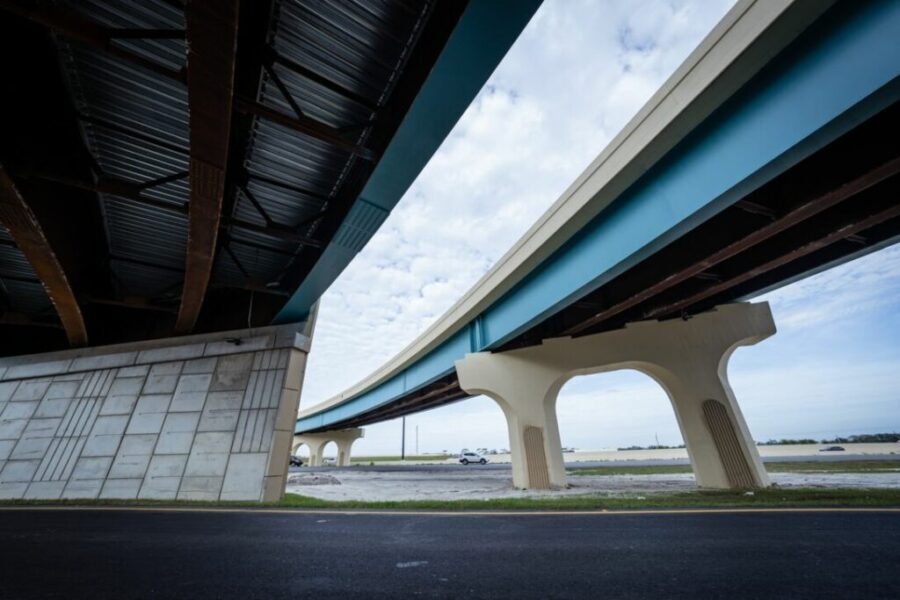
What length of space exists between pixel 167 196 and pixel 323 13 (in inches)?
212

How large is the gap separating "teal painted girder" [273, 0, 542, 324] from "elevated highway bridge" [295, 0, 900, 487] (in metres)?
3.15

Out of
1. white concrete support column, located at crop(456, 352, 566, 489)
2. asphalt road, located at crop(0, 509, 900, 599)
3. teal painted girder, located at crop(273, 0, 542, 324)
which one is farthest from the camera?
white concrete support column, located at crop(456, 352, 566, 489)

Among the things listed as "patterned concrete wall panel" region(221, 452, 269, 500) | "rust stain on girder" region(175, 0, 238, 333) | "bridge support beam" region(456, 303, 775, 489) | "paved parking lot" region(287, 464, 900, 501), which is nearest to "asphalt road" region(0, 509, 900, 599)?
"patterned concrete wall panel" region(221, 452, 269, 500)

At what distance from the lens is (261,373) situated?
11.2 m

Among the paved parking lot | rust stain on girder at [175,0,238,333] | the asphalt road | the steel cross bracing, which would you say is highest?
the steel cross bracing

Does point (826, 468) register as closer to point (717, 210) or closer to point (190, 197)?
point (717, 210)

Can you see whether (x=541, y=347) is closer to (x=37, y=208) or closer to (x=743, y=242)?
(x=743, y=242)

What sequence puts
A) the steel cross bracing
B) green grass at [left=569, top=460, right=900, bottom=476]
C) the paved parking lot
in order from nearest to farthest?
the steel cross bracing < the paved parking lot < green grass at [left=569, top=460, right=900, bottom=476]

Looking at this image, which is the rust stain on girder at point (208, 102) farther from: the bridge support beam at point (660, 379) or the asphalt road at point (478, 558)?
the bridge support beam at point (660, 379)

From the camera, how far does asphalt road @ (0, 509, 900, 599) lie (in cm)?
273

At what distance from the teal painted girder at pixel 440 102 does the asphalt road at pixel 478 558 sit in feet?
15.1

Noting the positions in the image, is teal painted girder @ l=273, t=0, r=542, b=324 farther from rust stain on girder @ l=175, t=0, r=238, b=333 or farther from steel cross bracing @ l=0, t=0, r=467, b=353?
rust stain on girder @ l=175, t=0, r=238, b=333

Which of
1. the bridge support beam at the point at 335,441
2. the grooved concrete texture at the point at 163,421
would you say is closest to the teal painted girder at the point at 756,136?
the grooved concrete texture at the point at 163,421

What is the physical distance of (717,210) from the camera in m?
6.07
